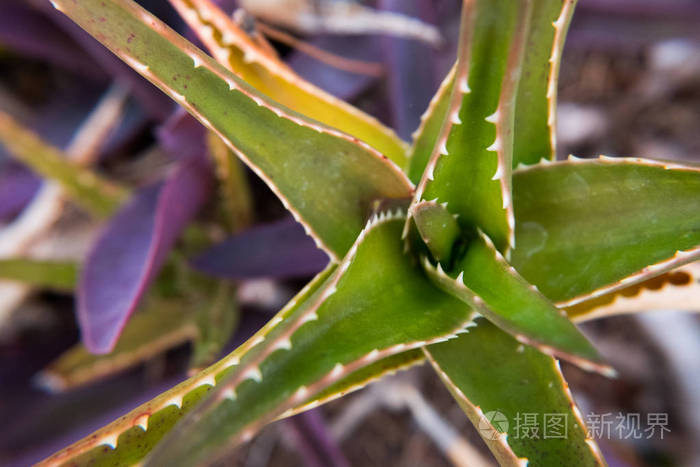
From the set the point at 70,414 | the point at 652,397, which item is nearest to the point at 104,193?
the point at 70,414

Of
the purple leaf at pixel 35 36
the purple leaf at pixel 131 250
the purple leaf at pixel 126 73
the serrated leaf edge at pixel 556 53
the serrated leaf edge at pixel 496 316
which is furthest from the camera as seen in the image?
the purple leaf at pixel 35 36

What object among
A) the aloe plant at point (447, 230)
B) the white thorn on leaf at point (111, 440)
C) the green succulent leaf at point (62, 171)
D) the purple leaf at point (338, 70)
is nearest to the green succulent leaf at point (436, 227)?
the aloe plant at point (447, 230)

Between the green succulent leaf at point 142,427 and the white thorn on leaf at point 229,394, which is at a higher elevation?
the white thorn on leaf at point 229,394

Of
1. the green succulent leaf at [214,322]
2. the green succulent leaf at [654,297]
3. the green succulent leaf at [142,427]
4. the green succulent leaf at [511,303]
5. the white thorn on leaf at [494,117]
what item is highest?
the white thorn on leaf at [494,117]

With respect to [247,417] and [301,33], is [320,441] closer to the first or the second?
[247,417]

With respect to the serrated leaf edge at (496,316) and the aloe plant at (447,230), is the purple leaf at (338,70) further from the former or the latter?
the serrated leaf edge at (496,316)

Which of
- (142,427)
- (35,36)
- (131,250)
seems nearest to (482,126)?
(142,427)

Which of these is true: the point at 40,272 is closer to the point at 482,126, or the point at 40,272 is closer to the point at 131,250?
the point at 131,250
